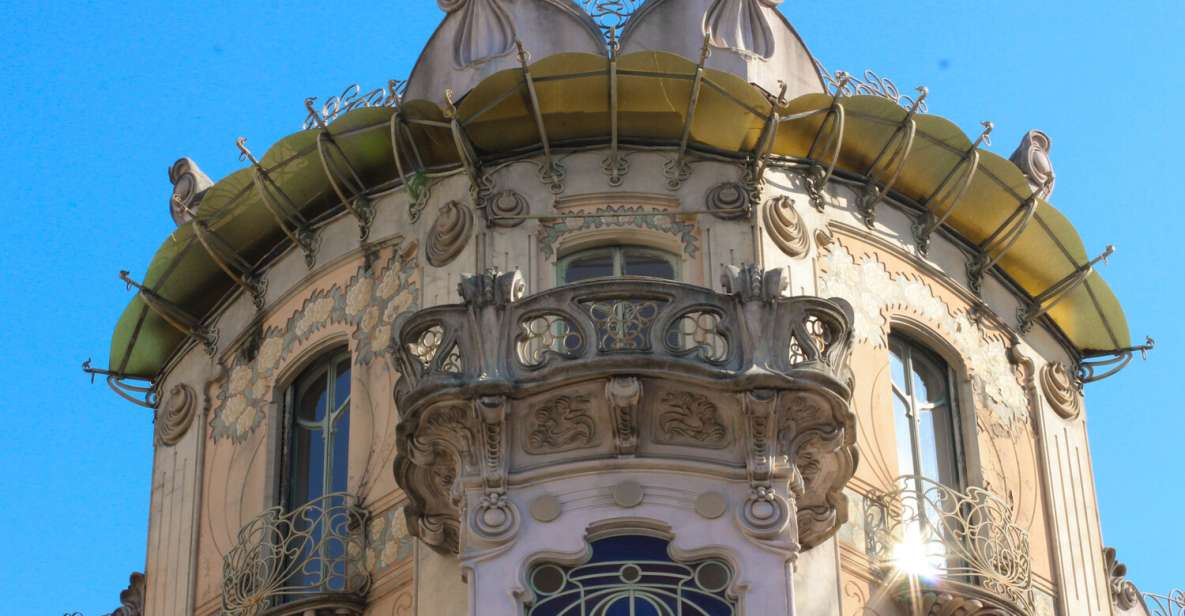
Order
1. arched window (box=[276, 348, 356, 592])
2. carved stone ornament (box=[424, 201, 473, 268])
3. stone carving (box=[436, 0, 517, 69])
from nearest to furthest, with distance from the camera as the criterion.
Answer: arched window (box=[276, 348, 356, 592]) < carved stone ornament (box=[424, 201, 473, 268]) < stone carving (box=[436, 0, 517, 69])

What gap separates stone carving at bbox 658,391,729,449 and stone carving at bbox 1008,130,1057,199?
5.86 meters

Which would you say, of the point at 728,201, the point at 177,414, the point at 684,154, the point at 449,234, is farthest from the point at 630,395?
the point at 177,414

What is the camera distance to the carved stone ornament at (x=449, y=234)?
2606 cm

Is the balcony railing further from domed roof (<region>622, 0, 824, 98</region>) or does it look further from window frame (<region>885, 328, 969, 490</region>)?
domed roof (<region>622, 0, 824, 98</region>)

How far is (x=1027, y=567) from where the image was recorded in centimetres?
2553

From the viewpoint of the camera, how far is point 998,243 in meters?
27.5

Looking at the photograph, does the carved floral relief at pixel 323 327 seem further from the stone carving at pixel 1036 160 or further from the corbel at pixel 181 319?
the stone carving at pixel 1036 160

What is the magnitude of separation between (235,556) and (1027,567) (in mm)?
7047

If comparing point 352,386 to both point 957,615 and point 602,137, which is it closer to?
point 602,137

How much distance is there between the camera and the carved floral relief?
26312mm

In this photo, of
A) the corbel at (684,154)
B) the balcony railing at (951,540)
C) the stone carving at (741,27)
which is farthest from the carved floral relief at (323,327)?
the balcony railing at (951,540)

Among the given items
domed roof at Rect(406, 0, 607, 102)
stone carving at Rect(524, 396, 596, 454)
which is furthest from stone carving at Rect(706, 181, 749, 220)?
stone carving at Rect(524, 396, 596, 454)

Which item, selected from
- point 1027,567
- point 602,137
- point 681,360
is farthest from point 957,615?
point 602,137

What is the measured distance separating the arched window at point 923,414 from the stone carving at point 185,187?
282 inches
